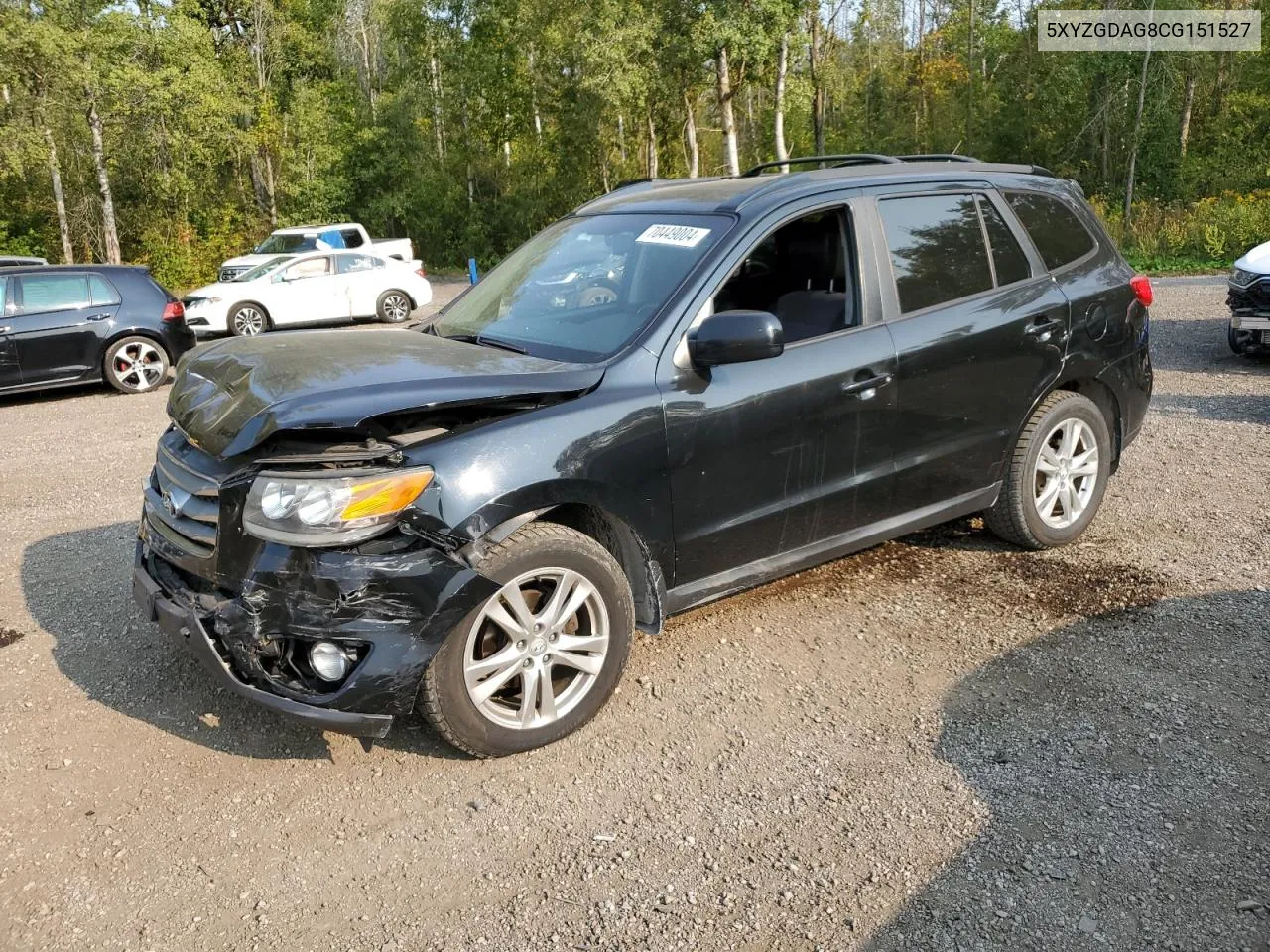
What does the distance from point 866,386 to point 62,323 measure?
10250 millimetres

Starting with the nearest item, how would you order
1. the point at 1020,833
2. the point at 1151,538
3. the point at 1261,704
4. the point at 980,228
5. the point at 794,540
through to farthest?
1. the point at 1020,833
2. the point at 1261,704
3. the point at 794,540
4. the point at 980,228
5. the point at 1151,538

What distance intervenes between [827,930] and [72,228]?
111 feet

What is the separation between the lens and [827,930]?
107 inches

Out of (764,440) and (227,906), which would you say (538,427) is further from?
(227,906)

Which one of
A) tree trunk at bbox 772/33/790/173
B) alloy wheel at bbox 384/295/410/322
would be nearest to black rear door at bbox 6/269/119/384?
alloy wheel at bbox 384/295/410/322

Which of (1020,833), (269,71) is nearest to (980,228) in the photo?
(1020,833)

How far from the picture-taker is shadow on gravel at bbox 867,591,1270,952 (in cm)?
270

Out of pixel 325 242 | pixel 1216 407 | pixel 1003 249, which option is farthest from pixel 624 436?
pixel 325 242

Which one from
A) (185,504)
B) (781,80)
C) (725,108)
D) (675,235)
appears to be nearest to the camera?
(185,504)

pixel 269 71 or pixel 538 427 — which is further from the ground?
pixel 269 71

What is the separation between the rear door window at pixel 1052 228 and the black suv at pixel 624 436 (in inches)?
0.6

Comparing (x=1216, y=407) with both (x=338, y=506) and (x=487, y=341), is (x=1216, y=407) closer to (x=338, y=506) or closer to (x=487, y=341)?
(x=487, y=341)

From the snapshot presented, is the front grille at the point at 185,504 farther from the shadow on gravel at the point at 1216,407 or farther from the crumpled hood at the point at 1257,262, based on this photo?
the crumpled hood at the point at 1257,262

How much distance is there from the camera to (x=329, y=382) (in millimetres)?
3395
